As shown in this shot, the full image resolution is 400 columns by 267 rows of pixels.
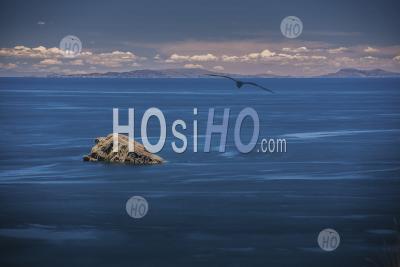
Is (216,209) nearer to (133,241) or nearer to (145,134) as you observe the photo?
(133,241)

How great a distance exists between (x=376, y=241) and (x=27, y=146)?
136 ft

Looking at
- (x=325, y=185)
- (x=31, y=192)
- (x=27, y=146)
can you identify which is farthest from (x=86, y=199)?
(x=27, y=146)
